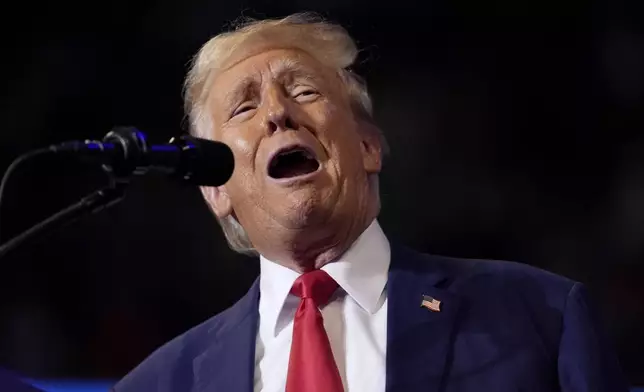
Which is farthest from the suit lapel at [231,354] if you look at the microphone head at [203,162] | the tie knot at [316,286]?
the microphone head at [203,162]

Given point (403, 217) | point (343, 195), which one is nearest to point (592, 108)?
point (403, 217)

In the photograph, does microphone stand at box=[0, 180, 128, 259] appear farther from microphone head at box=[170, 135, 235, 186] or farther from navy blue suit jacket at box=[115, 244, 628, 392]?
navy blue suit jacket at box=[115, 244, 628, 392]

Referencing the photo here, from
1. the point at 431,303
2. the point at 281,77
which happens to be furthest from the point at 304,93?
the point at 431,303

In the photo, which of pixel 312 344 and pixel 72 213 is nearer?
pixel 72 213

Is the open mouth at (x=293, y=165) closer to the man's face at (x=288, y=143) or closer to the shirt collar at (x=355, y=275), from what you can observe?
the man's face at (x=288, y=143)

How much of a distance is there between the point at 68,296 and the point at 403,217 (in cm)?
87

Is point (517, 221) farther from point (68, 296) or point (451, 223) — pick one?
point (68, 296)

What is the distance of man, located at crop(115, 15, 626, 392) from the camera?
55.3 inches

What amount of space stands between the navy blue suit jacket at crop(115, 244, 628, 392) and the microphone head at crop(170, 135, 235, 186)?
46cm

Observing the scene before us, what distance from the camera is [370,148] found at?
66.8 inches

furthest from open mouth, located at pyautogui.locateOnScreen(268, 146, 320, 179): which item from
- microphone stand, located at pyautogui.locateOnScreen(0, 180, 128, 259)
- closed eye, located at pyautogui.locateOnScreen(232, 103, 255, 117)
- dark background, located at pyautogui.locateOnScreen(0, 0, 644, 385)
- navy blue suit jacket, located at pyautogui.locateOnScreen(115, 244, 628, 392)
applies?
dark background, located at pyautogui.locateOnScreen(0, 0, 644, 385)

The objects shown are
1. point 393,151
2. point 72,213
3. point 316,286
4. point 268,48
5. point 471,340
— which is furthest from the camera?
point 393,151

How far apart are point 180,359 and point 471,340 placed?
508 millimetres

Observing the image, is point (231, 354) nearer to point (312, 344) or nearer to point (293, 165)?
point (312, 344)
